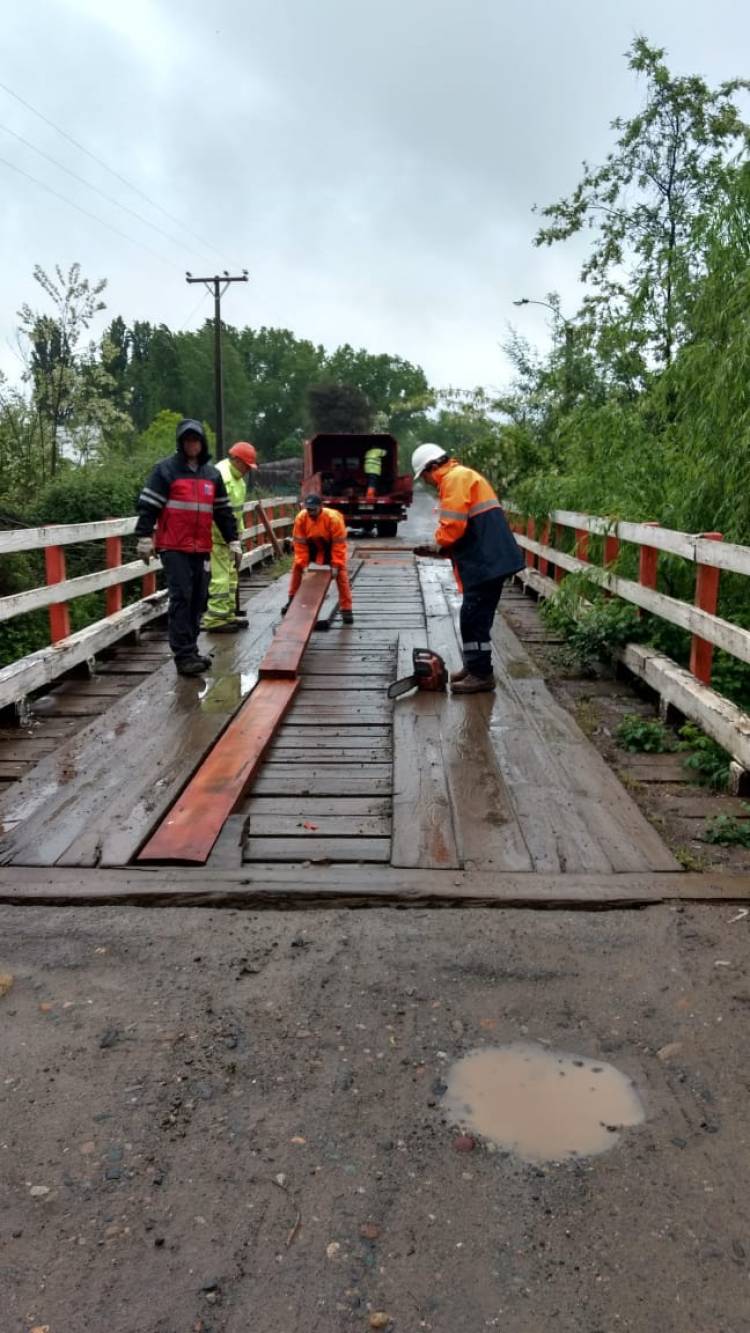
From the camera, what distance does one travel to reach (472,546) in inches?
254

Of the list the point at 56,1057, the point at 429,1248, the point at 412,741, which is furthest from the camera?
the point at 412,741

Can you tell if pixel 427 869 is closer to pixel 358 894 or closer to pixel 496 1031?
pixel 358 894

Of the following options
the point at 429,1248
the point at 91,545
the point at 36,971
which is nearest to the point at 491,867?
the point at 36,971

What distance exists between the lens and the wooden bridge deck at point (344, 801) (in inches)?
141

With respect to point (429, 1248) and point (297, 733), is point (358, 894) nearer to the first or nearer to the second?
point (429, 1248)

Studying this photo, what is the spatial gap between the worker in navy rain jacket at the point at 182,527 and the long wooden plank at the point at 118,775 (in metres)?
0.30

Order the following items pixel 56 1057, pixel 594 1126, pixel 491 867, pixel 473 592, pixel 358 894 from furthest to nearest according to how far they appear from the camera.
A: pixel 473 592 < pixel 491 867 < pixel 358 894 < pixel 56 1057 < pixel 594 1126

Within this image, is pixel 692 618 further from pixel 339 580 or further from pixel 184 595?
pixel 339 580

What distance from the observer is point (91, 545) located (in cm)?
1268

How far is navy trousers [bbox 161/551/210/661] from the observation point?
22.3ft

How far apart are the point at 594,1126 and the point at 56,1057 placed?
1.33 metres

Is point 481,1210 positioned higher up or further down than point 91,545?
further down

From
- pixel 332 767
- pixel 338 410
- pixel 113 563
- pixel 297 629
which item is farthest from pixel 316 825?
pixel 338 410

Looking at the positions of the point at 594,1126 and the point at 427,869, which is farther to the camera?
the point at 427,869
